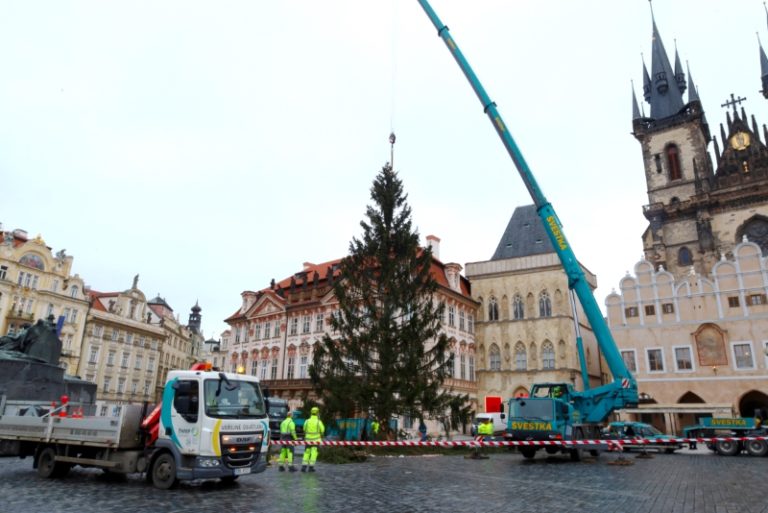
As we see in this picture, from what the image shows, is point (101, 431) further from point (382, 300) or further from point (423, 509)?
point (382, 300)

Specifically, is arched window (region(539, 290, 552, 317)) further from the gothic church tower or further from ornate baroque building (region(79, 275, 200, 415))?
ornate baroque building (region(79, 275, 200, 415))

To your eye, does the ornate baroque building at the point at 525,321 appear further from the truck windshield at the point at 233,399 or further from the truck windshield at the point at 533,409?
the truck windshield at the point at 233,399

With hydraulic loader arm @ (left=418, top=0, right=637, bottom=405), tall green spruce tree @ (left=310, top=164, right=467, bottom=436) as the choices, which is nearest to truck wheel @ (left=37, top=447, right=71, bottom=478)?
tall green spruce tree @ (left=310, top=164, right=467, bottom=436)

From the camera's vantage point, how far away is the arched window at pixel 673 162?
56.5 meters

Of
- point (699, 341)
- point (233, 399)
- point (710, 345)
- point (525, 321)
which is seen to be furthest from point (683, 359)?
point (233, 399)

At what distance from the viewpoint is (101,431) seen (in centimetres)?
1088

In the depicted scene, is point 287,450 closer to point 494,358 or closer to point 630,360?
point 630,360

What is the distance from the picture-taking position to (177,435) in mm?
10500

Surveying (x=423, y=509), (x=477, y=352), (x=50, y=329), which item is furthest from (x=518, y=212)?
(x=423, y=509)

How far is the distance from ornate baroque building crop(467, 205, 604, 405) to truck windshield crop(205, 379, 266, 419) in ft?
114

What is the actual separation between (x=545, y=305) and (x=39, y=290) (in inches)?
1891

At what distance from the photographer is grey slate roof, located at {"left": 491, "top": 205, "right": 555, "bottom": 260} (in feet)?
155

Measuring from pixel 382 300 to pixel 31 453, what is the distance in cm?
1540

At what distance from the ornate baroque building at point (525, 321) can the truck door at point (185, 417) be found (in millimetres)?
36176
